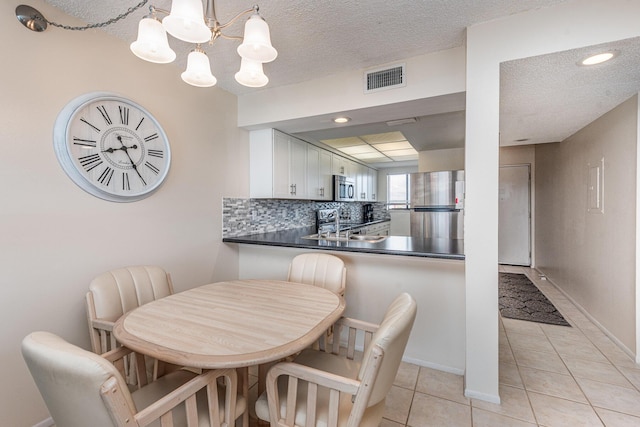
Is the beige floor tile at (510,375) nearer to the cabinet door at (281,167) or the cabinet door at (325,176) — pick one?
the cabinet door at (281,167)

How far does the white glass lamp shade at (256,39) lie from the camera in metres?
1.24

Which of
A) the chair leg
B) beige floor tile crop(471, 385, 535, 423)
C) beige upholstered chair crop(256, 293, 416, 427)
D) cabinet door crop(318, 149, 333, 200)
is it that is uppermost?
cabinet door crop(318, 149, 333, 200)

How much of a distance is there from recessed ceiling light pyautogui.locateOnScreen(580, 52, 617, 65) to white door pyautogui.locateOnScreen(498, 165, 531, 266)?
377cm

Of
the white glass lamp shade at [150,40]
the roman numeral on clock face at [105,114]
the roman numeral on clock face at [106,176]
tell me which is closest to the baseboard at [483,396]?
the white glass lamp shade at [150,40]

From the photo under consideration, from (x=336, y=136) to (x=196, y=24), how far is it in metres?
2.79

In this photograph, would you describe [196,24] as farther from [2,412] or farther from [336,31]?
[2,412]

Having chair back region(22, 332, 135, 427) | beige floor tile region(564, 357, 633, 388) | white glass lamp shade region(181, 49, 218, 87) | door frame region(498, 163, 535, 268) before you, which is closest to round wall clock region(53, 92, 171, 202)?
white glass lamp shade region(181, 49, 218, 87)

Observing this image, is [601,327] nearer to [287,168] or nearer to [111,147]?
[287,168]

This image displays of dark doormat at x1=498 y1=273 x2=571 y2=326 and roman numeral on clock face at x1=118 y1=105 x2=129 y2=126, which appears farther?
dark doormat at x1=498 y1=273 x2=571 y2=326

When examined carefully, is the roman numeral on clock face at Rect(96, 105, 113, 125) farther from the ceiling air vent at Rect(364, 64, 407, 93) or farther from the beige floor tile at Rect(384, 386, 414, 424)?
the beige floor tile at Rect(384, 386, 414, 424)

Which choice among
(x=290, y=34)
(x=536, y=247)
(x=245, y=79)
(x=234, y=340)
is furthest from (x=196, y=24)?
(x=536, y=247)

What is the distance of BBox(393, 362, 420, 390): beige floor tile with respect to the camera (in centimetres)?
203

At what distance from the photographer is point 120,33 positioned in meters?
1.96

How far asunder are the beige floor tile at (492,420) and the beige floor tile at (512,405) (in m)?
0.03
